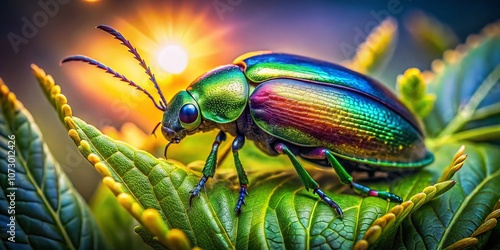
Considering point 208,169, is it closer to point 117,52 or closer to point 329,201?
point 329,201

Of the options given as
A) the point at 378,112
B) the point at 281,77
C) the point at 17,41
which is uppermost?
the point at 17,41

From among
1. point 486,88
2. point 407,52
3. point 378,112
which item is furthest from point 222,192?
point 407,52

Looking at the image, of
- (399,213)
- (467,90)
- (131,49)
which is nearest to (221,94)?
(131,49)

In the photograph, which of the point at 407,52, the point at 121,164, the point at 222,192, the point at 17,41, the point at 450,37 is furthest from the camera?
the point at 407,52

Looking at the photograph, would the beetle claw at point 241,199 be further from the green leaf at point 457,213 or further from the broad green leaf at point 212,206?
the green leaf at point 457,213

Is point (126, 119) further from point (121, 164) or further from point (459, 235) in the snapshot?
point (459, 235)

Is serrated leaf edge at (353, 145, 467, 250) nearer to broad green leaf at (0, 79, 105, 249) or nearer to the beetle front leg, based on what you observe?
the beetle front leg

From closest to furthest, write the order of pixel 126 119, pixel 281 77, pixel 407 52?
pixel 281 77
pixel 126 119
pixel 407 52
